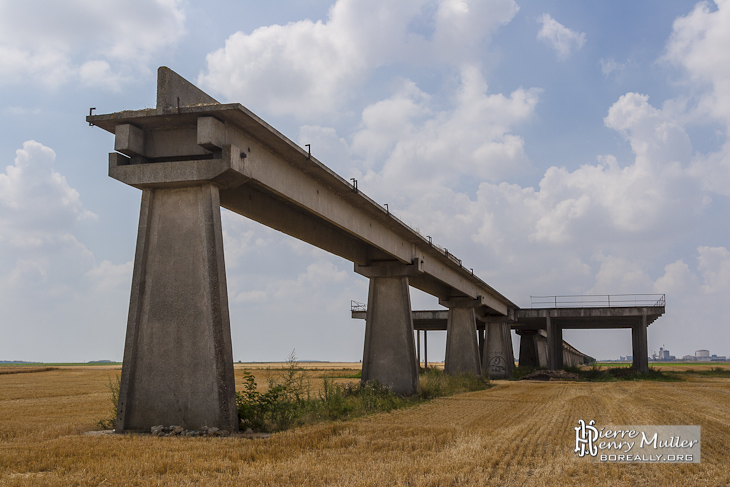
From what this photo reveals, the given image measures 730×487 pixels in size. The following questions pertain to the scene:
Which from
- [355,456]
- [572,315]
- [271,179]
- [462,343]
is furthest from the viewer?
[572,315]

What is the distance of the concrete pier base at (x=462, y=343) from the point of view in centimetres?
4538

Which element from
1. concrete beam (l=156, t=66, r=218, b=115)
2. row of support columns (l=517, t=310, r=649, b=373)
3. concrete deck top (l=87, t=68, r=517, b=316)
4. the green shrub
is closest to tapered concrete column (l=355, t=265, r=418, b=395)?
concrete deck top (l=87, t=68, r=517, b=316)

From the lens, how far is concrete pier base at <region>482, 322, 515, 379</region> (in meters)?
56.8

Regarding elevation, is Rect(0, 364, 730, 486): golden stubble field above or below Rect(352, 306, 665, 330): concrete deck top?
below

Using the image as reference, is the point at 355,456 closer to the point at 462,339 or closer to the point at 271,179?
the point at 271,179

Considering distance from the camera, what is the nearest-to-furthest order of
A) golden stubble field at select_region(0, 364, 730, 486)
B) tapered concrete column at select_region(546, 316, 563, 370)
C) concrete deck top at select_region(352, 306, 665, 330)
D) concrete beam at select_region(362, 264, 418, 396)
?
golden stubble field at select_region(0, 364, 730, 486)
concrete beam at select_region(362, 264, 418, 396)
concrete deck top at select_region(352, 306, 665, 330)
tapered concrete column at select_region(546, 316, 563, 370)

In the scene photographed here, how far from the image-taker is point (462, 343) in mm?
45750

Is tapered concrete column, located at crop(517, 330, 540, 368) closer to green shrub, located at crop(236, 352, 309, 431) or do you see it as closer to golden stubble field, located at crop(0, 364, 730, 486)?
golden stubble field, located at crop(0, 364, 730, 486)

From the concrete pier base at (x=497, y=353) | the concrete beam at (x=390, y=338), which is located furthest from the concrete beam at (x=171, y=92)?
the concrete pier base at (x=497, y=353)

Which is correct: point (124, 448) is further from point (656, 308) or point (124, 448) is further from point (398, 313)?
point (656, 308)

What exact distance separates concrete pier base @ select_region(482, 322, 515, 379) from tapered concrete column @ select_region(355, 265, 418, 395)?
93.7ft

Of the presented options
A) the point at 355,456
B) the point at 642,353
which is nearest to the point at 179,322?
the point at 355,456

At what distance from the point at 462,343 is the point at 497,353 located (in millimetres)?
13288

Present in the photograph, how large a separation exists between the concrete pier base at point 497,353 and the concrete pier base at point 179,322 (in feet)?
143
